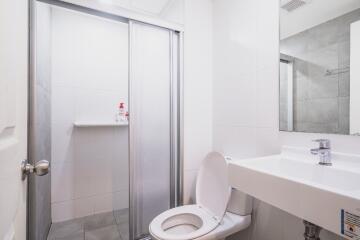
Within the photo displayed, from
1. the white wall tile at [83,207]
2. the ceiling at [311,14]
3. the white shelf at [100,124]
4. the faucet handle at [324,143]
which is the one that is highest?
the ceiling at [311,14]

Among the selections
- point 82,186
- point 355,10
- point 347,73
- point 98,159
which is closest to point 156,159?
point 98,159

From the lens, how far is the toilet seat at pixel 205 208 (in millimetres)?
1251

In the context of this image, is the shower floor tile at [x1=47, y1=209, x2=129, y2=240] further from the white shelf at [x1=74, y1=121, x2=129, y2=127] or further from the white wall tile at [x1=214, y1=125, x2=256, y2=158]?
the white wall tile at [x1=214, y1=125, x2=256, y2=158]

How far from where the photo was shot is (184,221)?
1.40 m

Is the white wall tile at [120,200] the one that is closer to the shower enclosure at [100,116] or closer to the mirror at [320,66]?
the shower enclosure at [100,116]

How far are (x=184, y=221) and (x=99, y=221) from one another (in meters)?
1.14

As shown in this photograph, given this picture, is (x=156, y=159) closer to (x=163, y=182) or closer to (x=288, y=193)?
(x=163, y=182)

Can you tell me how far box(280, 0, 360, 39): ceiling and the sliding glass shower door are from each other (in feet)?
2.63

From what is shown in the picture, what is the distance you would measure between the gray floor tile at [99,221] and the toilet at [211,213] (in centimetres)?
101

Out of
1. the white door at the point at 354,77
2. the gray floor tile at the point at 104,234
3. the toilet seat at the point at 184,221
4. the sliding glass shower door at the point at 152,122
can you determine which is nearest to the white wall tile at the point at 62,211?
the gray floor tile at the point at 104,234

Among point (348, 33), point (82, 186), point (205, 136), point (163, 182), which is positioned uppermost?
point (348, 33)

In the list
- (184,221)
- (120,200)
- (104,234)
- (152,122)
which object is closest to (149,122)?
(152,122)

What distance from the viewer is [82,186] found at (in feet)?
6.98

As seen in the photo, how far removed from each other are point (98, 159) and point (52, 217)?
690mm
